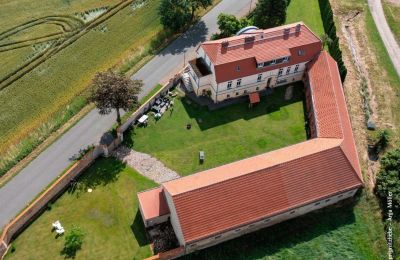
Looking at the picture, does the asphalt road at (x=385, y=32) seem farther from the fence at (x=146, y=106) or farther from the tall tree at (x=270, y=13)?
the fence at (x=146, y=106)

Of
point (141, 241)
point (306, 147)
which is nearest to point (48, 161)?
point (141, 241)

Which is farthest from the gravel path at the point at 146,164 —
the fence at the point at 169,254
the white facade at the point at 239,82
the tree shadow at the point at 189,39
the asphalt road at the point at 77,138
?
the tree shadow at the point at 189,39

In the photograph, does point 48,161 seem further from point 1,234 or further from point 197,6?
point 197,6

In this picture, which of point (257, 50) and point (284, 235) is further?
point (257, 50)

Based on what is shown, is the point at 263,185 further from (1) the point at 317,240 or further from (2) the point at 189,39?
(2) the point at 189,39

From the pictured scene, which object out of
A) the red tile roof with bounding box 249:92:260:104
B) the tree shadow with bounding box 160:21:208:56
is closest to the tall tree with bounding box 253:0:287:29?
the tree shadow with bounding box 160:21:208:56

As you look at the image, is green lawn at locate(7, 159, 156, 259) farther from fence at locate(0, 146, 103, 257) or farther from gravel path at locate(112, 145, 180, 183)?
gravel path at locate(112, 145, 180, 183)

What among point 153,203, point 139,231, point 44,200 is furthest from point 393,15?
point 44,200
